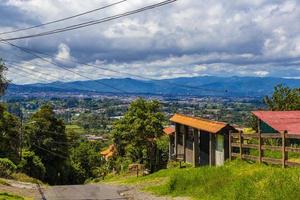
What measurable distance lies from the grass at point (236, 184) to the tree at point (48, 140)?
40076 millimetres

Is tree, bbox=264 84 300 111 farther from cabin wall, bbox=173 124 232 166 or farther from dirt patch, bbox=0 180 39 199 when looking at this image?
dirt patch, bbox=0 180 39 199

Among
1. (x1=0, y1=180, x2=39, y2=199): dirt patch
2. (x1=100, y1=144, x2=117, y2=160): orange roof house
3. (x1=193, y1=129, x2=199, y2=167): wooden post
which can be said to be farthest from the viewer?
(x1=100, y1=144, x2=117, y2=160): orange roof house

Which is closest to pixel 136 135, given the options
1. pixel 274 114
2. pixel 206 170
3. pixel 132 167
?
pixel 132 167

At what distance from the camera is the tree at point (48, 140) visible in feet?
199

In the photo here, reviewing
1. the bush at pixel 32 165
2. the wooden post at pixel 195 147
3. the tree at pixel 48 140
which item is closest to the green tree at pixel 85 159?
the tree at pixel 48 140

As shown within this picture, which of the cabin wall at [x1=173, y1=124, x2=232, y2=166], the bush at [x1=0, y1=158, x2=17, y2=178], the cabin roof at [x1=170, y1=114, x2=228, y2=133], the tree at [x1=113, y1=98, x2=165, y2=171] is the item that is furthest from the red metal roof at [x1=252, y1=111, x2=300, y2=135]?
the tree at [x1=113, y1=98, x2=165, y2=171]

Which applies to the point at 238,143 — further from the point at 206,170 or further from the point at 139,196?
the point at 139,196

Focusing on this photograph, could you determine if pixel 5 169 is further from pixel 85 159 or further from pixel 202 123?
pixel 85 159

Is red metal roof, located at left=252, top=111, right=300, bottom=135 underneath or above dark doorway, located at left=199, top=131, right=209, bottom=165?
above

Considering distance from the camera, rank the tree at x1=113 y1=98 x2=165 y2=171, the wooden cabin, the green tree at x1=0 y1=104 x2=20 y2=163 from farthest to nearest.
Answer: the tree at x1=113 y1=98 x2=165 y2=171
the green tree at x1=0 y1=104 x2=20 y2=163
the wooden cabin

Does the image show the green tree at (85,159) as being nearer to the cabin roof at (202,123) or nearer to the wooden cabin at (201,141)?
the wooden cabin at (201,141)

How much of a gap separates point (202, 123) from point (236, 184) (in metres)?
16.8

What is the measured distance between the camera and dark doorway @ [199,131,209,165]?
34.5m

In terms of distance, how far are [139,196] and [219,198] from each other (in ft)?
16.7
